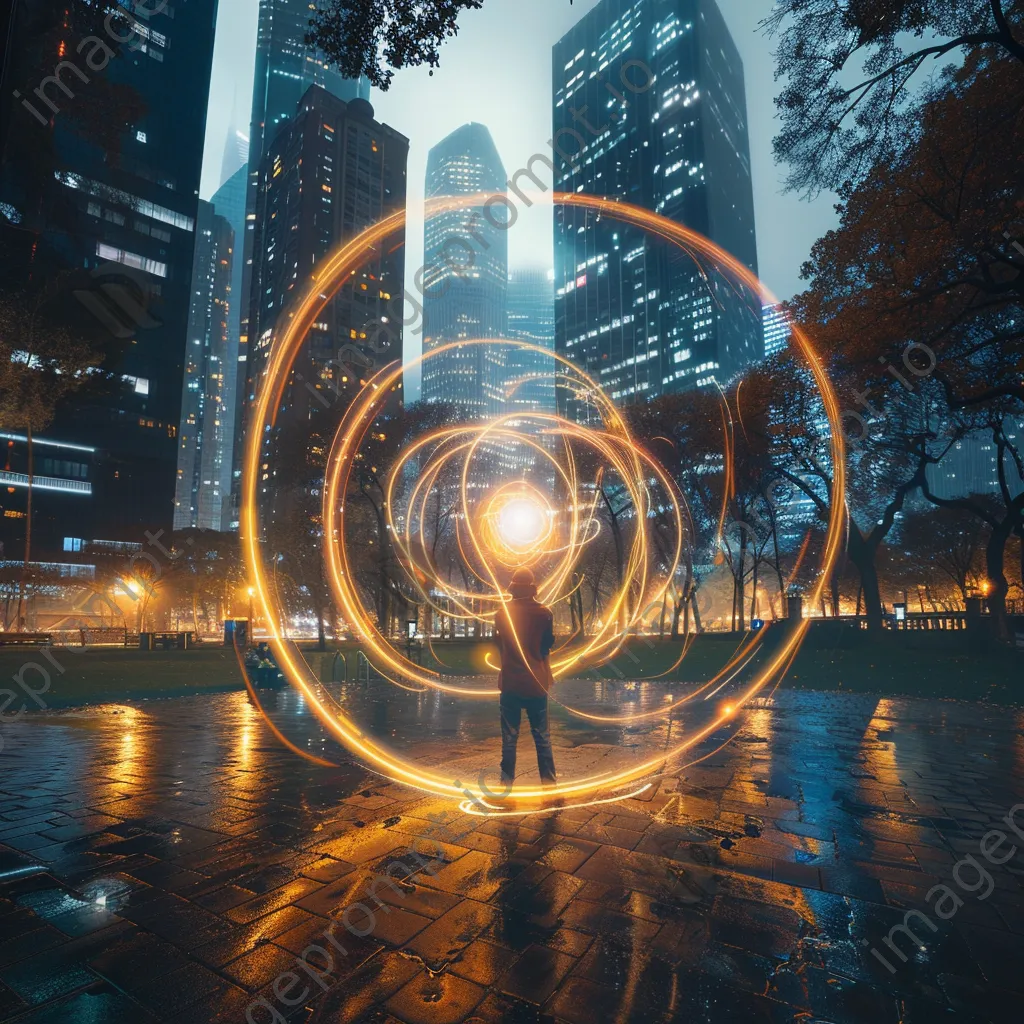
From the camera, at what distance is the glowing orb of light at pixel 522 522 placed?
911 inches

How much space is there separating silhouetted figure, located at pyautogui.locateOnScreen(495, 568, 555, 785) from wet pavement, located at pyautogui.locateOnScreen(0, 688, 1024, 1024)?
3.07 ft

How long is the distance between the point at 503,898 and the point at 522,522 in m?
19.6

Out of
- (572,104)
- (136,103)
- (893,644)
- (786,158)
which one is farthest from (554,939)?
(572,104)

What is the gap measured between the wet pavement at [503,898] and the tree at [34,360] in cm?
1346

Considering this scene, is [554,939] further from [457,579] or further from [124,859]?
[457,579]

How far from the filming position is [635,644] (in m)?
37.6

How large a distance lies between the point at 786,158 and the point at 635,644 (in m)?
29.9

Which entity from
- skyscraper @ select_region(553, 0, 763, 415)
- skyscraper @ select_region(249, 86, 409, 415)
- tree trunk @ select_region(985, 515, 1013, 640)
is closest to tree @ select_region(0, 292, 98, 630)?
tree trunk @ select_region(985, 515, 1013, 640)

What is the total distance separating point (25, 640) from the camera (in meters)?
27.6

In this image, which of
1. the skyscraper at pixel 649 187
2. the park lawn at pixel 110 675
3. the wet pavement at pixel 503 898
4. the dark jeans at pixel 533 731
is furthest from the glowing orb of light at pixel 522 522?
the skyscraper at pixel 649 187

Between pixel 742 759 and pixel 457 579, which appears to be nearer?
pixel 742 759

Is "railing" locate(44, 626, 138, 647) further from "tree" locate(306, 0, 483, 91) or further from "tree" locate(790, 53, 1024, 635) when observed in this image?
"tree" locate(790, 53, 1024, 635)

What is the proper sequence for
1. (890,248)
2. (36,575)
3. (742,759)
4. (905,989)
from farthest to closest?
(36,575) < (890,248) < (742,759) < (905,989)

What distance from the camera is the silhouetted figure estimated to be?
6676 mm
